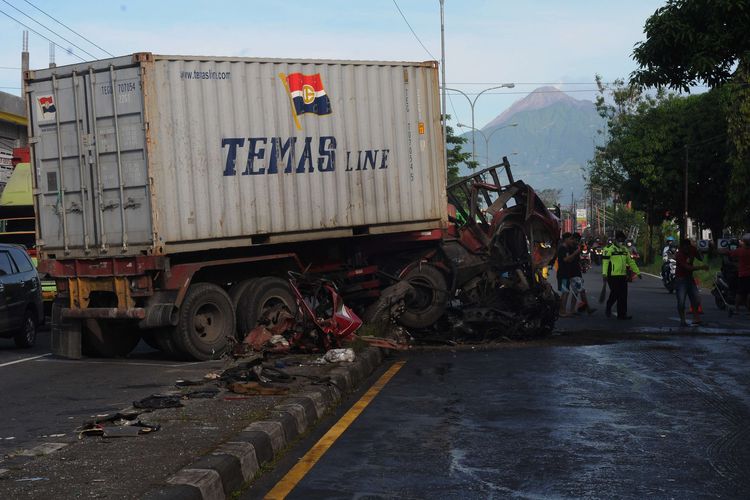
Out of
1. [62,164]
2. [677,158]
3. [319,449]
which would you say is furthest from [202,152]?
[677,158]

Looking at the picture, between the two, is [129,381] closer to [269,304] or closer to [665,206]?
[269,304]

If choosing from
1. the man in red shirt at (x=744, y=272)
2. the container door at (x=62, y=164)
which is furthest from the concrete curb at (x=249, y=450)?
the man in red shirt at (x=744, y=272)

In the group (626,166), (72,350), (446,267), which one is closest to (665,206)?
(626,166)

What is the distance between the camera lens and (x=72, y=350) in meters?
14.2

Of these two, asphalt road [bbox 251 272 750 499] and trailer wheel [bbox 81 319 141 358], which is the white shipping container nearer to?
trailer wheel [bbox 81 319 141 358]

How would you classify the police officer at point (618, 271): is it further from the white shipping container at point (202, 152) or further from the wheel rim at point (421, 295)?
the white shipping container at point (202, 152)

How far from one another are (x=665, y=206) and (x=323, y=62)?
52.2 meters

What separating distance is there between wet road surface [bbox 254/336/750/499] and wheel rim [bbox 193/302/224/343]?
2.83m

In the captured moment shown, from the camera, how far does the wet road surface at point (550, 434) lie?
20.6 ft

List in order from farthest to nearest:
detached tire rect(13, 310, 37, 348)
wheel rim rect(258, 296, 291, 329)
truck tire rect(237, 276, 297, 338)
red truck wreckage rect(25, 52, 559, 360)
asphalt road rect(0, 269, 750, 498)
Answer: detached tire rect(13, 310, 37, 348)
truck tire rect(237, 276, 297, 338)
wheel rim rect(258, 296, 291, 329)
red truck wreckage rect(25, 52, 559, 360)
asphalt road rect(0, 269, 750, 498)

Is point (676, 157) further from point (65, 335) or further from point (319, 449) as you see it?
point (319, 449)

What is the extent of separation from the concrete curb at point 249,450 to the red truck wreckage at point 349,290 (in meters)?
3.54

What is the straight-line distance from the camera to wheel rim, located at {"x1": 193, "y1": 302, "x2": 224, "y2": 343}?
1390 centimetres

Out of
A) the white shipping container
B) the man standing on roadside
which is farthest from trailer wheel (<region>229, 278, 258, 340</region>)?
the man standing on roadside
